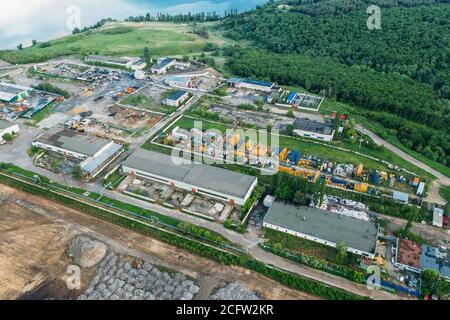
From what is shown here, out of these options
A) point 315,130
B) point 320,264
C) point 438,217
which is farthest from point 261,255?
point 315,130

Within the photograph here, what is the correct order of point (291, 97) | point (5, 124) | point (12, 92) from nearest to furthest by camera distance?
point (5, 124) < point (291, 97) < point (12, 92)

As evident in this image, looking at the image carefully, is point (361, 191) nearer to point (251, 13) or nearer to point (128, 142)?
point (128, 142)

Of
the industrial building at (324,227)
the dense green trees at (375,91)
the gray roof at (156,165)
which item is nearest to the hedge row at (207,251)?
the industrial building at (324,227)

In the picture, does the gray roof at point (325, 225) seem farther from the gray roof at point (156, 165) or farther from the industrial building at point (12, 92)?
the industrial building at point (12, 92)

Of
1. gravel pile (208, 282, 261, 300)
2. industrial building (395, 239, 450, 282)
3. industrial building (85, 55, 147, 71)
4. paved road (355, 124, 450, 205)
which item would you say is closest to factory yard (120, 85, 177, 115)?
industrial building (85, 55, 147, 71)

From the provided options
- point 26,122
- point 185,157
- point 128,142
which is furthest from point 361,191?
point 26,122

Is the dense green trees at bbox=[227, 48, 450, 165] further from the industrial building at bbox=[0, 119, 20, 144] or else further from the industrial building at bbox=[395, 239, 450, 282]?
the industrial building at bbox=[0, 119, 20, 144]

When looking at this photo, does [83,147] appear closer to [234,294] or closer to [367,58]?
[234,294]
